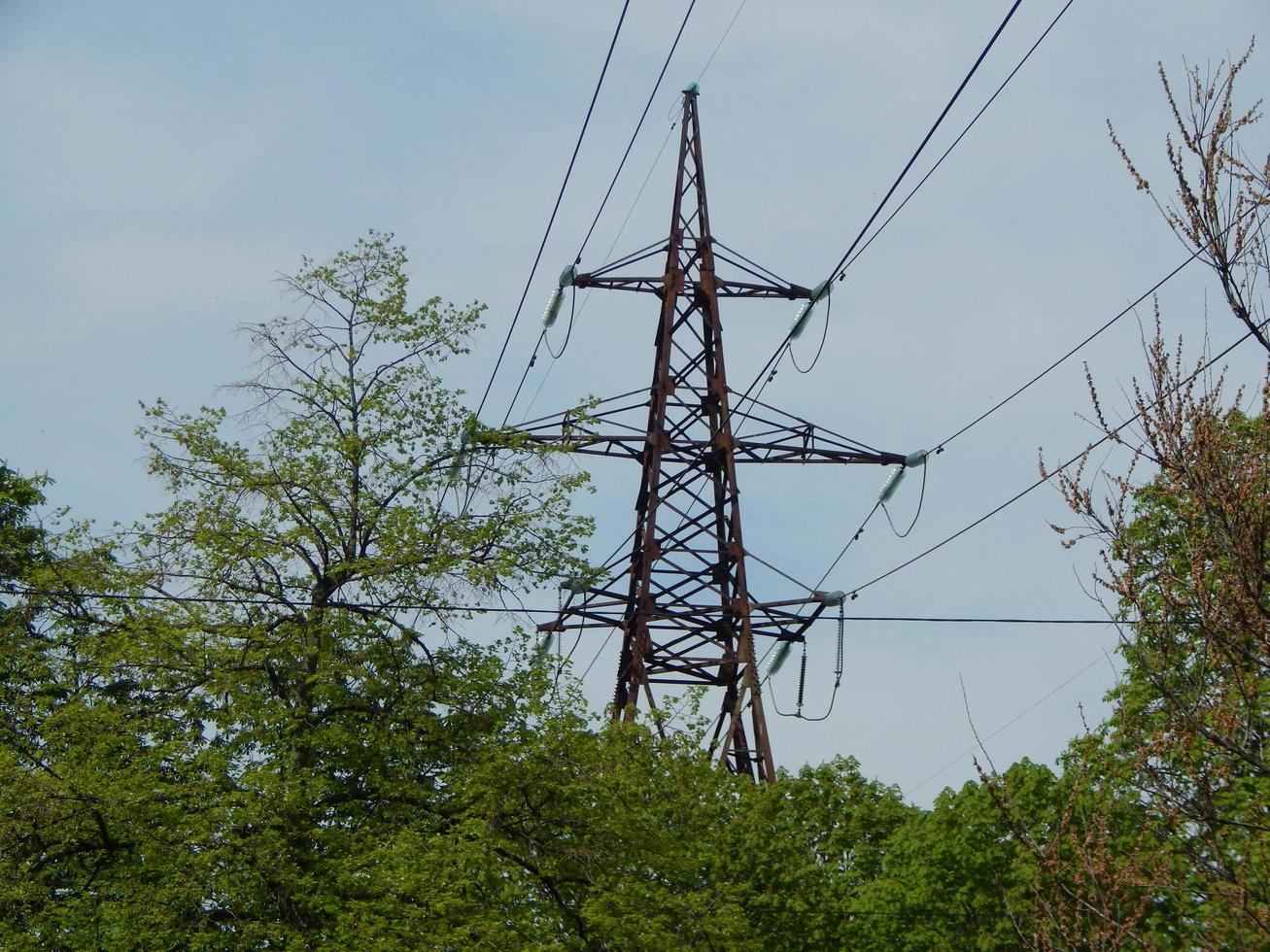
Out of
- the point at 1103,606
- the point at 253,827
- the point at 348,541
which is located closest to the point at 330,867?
the point at 253,827

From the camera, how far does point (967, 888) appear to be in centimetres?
1595

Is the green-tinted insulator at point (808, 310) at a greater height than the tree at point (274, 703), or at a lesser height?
greater

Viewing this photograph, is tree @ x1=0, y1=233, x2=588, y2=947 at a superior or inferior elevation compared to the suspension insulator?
inferior

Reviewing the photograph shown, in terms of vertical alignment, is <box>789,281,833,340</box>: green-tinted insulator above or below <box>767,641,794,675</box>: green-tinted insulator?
above

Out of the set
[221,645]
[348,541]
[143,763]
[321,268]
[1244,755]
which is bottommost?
[1244,755]

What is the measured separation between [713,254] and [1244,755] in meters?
13.9

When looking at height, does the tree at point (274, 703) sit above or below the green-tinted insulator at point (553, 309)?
below

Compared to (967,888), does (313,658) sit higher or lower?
higher

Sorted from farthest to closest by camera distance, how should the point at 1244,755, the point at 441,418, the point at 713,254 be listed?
the point at 713,254 < the point at 441,418 < the point at 1244,755

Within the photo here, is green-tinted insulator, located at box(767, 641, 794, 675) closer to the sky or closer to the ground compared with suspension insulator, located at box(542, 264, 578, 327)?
closer to the ground

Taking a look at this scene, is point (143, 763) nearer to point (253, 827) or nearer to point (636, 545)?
point (253, 827)

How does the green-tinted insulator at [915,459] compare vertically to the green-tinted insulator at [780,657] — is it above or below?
above

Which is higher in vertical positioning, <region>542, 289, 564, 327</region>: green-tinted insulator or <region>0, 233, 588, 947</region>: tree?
<region>542, 289, 564, 327</region>: green-tinted insulator

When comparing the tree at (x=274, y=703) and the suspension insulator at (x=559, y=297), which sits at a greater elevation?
the suspension insulator at (x=559, y=297)
